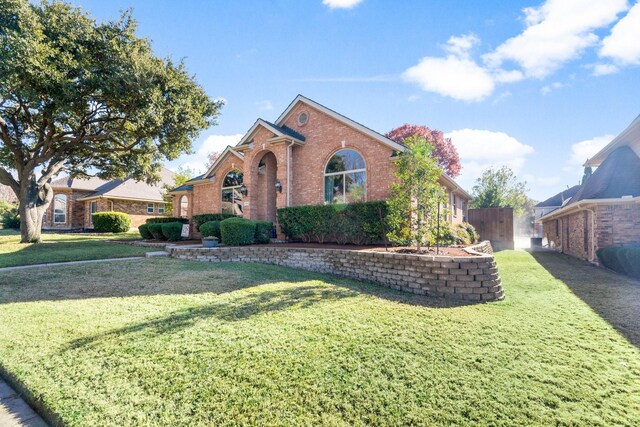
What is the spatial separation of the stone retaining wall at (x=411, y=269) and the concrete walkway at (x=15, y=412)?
6.04 metres

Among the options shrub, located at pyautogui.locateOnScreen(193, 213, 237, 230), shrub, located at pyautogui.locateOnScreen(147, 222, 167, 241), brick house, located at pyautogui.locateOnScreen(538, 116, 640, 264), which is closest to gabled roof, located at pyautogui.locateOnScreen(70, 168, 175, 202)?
shrub, located at pyautogui.locateOnScreen(147, 222, 167, 241)

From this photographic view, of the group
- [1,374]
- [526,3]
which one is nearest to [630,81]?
[526,3]

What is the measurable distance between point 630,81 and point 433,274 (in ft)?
29.7

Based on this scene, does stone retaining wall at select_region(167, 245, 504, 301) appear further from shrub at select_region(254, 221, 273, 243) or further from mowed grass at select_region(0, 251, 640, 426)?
shrub at select_region(254, 221, 273, 243)

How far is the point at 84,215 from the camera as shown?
27.3 metres

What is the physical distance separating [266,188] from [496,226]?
15195 millimetres

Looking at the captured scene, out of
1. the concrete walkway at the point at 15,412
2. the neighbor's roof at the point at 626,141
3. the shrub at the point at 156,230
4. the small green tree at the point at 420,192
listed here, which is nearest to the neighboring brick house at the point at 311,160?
the small green tree at the point at 420,192

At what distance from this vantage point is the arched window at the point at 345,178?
40.2ft

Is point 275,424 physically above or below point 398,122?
below

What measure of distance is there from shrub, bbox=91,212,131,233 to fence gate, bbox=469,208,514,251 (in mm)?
26880

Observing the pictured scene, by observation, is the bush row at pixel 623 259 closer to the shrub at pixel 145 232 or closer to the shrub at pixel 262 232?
the shrub at pixel 262 232

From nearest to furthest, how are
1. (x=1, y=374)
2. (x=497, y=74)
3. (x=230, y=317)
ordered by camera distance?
(x=1, y=374) → (x=230, y=317) → (x=497, y=74)

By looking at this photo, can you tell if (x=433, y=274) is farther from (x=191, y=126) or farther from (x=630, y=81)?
(x=191, y=126)

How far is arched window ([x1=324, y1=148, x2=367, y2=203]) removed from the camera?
12242 mm
